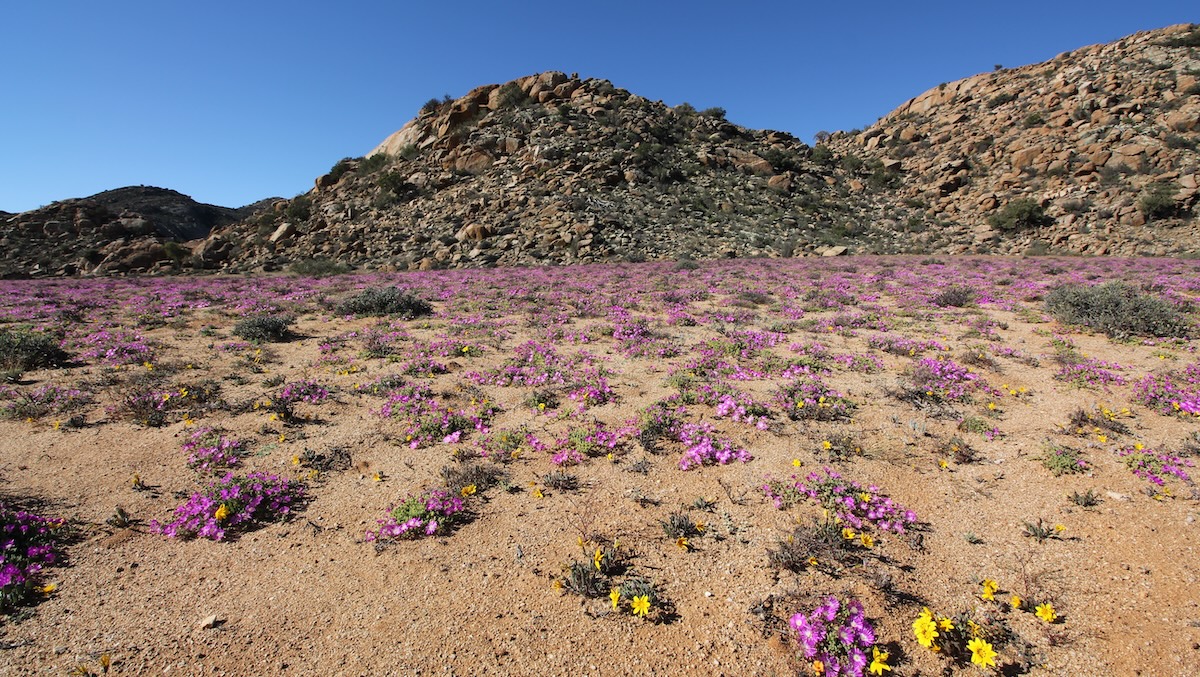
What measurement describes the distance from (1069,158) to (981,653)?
53176 millimetres

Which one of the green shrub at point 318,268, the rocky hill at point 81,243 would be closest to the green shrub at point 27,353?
the green shrub at point 318,268

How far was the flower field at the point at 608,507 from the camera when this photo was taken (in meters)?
3.45

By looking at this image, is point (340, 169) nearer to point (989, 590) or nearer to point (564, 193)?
point (564, 193)

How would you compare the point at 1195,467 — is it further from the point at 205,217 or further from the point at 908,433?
the point at 205,217

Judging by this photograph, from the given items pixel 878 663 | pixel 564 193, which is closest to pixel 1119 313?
pixel 878 663

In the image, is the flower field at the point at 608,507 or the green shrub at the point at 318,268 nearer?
the flower field at the point at 608,507

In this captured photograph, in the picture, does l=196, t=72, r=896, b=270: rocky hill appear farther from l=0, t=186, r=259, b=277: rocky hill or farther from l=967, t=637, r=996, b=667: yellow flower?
l=967, t=637, r=996, b=667: yellow flower

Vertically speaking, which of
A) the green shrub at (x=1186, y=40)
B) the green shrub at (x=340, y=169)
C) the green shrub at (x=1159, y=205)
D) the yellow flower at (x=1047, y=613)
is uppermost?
the green shrub at (x=1186, y=40)

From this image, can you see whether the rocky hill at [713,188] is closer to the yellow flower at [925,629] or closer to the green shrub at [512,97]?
the green shrub at [512,97]

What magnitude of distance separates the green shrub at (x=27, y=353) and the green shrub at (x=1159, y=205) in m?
53.7

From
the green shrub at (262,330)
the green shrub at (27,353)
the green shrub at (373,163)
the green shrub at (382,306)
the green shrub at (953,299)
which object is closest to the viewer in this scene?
the green shrub at (27,353)

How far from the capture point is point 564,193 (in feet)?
133

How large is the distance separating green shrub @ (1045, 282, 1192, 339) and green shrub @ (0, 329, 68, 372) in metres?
23.7

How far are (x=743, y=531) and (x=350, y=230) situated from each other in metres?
44.9
